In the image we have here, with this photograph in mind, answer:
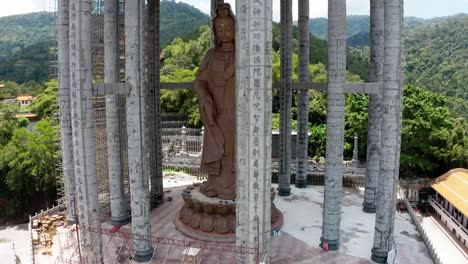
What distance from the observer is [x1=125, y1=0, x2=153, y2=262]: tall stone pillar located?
1350 cm

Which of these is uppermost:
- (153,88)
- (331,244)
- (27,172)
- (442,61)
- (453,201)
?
(442,61)

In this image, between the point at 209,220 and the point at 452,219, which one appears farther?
the point at 452,219

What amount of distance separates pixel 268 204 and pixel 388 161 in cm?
454

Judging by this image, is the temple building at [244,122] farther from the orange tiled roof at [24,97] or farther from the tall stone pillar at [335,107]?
the orange tiled roof at [24,97]

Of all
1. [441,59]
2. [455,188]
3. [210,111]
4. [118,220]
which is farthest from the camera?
[441,59]

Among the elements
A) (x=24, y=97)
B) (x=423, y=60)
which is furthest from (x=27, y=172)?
(x=423, y=60)

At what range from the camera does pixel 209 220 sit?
16.3 metres

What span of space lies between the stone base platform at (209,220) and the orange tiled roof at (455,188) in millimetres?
12569

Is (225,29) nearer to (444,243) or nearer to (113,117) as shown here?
(113,117)

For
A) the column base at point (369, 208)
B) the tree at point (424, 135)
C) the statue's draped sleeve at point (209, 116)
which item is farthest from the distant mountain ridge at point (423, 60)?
the statue's draped sleeve at point (209, 116)

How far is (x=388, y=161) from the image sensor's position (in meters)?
13.8

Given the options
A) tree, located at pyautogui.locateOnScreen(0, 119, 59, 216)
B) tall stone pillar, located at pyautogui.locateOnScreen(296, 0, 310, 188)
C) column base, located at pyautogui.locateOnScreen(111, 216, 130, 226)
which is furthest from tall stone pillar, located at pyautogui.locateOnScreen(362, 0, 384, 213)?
tree, located at pyautogui.locateOnScreen(0, 119, 59, 216)

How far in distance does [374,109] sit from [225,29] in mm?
7785

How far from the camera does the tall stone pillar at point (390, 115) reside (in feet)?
43.9
